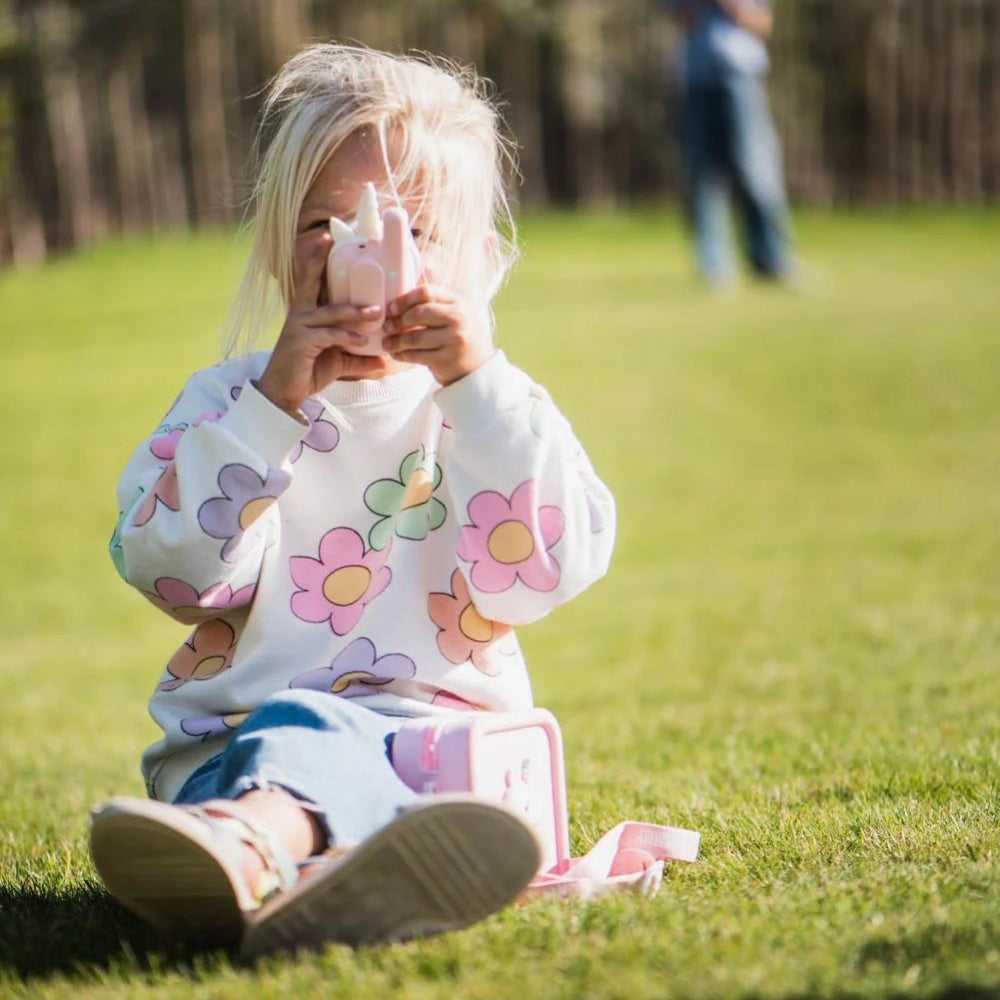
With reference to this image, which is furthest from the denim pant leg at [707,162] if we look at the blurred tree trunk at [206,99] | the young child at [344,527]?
the young child at [344,527]

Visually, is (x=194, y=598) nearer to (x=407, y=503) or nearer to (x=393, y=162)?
(x=407, y=503)

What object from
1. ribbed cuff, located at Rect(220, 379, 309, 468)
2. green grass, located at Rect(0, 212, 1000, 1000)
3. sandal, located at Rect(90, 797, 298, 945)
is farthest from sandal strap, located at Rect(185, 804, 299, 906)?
ribbed cuff, located at Rect(220, 379, 309, 468)

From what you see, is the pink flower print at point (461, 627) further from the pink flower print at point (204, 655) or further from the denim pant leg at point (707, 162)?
the denim pant leg at point (707, 162)

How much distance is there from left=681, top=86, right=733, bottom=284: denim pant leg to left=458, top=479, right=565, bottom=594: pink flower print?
7.51 metres

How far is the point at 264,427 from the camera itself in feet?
6.61

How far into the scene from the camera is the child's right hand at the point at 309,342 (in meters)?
2.01

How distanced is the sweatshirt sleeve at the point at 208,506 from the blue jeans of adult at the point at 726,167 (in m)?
7.53

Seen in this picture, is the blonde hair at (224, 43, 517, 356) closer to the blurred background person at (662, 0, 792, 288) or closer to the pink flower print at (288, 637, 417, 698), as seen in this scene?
the pink flower print at (288, 637, 417, 698)

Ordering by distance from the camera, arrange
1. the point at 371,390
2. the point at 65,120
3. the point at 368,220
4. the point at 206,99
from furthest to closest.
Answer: the point at 206,99, the point at 65,120, the point at 371,390, the point at 368,220

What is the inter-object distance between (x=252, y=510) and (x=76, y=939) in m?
0.59

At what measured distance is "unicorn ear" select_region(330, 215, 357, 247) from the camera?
6.72 ft

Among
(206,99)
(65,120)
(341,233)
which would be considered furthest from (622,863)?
(206,99)

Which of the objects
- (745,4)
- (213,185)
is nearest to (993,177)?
(745,4)

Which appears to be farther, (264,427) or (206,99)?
(206,99)
